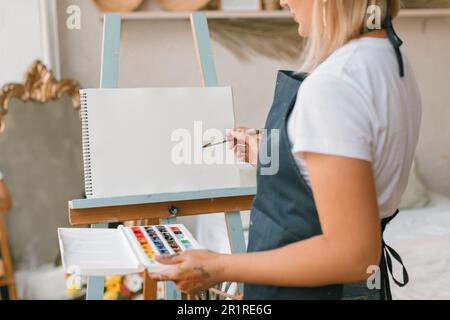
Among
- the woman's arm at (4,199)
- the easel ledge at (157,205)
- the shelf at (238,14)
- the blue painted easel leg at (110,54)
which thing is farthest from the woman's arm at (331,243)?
the shelf at (238,14)

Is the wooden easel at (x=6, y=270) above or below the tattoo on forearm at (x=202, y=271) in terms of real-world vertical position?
below

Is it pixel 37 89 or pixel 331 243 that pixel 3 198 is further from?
pixel 331 243

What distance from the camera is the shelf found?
112 inches

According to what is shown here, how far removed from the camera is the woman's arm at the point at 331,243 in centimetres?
76

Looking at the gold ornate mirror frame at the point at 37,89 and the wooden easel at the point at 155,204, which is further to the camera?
the gold ornate mirror frame at the point at 37,89

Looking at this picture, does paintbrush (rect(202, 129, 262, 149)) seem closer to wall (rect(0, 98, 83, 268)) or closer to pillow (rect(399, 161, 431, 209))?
wall (rect(0, 98, 83, 268))

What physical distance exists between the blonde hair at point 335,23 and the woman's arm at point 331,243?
0.17 meters

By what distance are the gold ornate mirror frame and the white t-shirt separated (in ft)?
6.85

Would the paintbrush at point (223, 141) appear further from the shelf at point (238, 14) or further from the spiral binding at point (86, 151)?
the shelf at point (238, 14)

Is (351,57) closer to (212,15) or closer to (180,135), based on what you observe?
(180,135)

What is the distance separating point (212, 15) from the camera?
295 centimetres

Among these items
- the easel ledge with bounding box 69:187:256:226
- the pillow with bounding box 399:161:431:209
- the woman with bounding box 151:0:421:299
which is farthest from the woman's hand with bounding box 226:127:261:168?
the pillow with bounding box 399:161:431:209

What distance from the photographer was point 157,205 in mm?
1507

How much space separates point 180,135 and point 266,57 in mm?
1655
